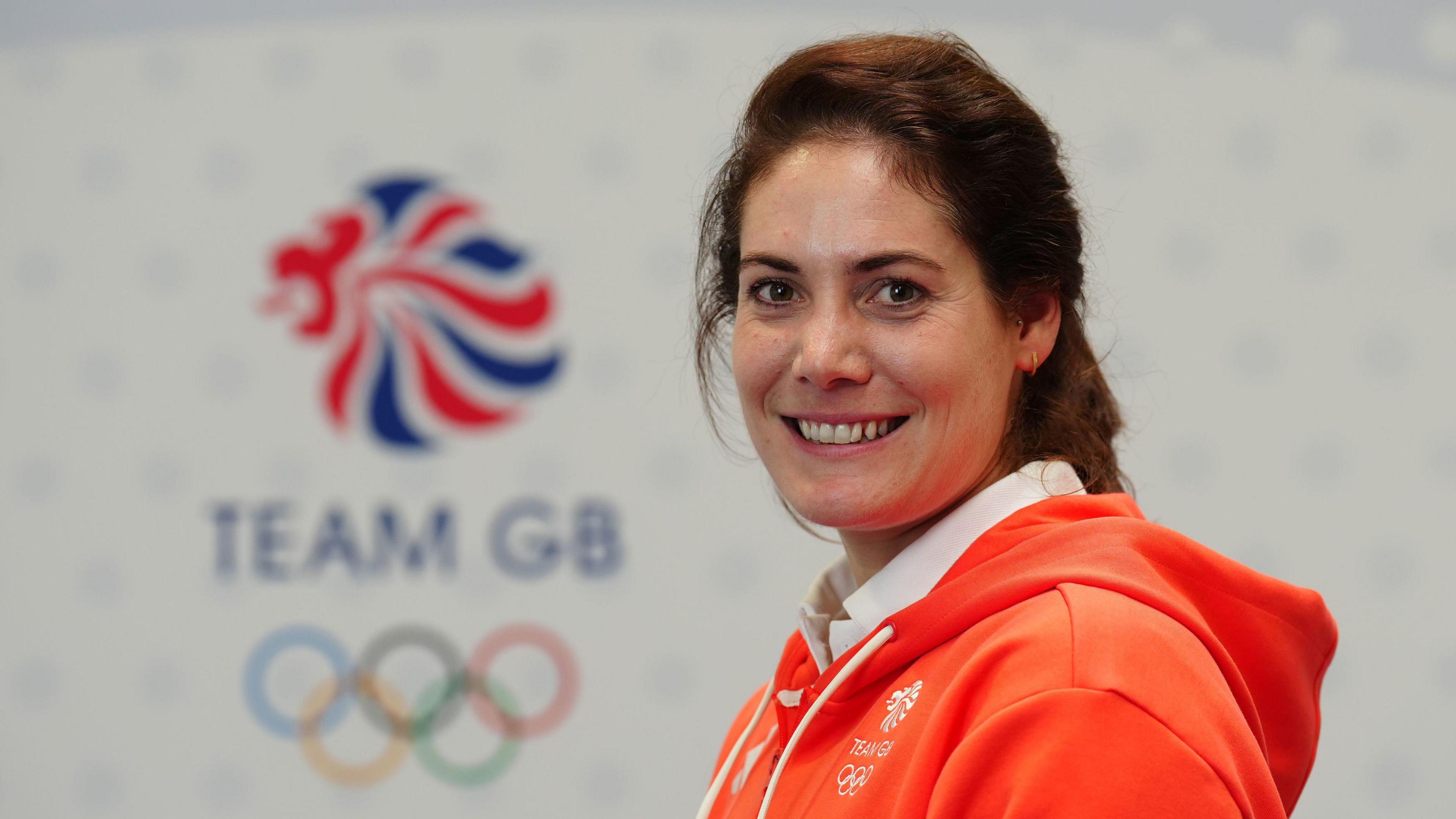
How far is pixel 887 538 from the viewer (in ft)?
3.56

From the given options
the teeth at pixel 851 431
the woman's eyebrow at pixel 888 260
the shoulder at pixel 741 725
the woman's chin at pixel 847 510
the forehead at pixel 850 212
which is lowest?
the shoulder at pixel 741 725

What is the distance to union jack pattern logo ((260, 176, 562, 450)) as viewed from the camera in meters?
2.34

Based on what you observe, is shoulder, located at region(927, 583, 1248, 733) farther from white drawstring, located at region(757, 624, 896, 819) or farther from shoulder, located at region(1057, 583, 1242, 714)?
white drawstring, located at region(757, 624, 896, 819)

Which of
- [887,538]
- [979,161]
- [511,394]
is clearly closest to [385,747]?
[511,394]

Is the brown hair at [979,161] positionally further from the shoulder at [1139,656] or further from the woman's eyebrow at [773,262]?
the shoulder at [1139,656]

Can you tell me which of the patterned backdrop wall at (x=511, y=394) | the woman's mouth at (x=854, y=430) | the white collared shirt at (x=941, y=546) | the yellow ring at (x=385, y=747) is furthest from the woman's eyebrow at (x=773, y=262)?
the yellow ring at (x=385, y=747)

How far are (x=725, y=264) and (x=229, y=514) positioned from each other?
1.43 metres

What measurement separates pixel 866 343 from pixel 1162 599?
287mm

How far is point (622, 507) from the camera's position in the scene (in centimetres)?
229

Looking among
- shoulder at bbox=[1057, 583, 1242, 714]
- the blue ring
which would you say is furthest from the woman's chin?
the blue ring

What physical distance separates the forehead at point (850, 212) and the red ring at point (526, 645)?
1.41 m

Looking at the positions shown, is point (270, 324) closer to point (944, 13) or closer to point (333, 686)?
point (333, 686)

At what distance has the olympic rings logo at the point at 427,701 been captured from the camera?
229 cm

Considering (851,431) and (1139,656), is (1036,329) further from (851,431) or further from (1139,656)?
(1139,656)
